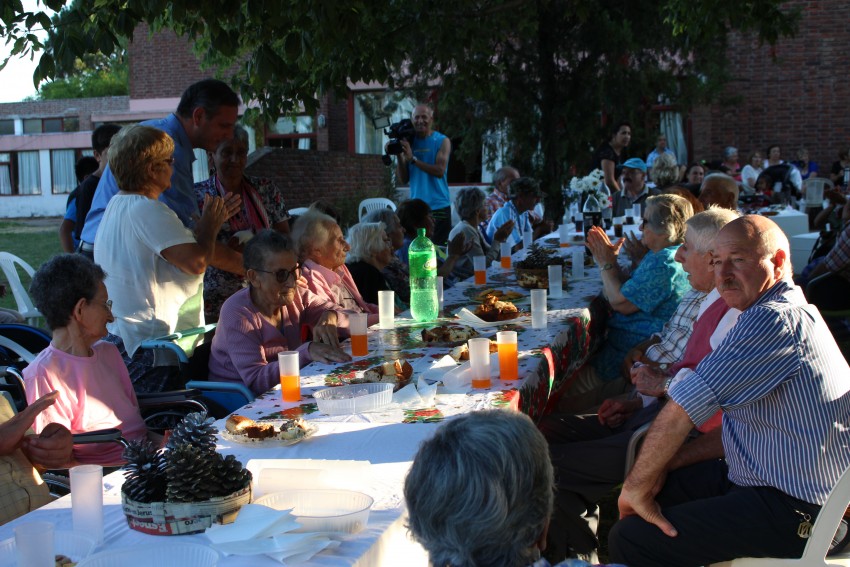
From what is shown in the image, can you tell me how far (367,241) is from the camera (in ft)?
16.1

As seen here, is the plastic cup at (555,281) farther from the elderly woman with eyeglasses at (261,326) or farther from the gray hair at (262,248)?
the gray hair at (262,248)

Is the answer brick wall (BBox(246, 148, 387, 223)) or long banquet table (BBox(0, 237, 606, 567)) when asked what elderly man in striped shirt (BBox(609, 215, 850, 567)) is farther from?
brick wall (BBox(246, 148, 387, 223))

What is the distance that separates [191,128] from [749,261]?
Answer: 3042 millimetres

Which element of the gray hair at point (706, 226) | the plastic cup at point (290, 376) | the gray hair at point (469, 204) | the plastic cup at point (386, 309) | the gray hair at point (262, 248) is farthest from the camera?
the gray hair at point (469, 204)

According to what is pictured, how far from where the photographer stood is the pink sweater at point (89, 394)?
9.04 ft

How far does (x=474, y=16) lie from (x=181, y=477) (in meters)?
7.24

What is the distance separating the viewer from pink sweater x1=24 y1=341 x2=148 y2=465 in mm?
2754

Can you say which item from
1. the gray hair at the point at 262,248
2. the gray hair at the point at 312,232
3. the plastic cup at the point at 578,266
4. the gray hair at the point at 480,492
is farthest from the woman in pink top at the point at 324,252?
the gray hair at the point at 480,492

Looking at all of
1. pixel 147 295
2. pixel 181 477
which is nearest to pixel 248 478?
pixel 181 477

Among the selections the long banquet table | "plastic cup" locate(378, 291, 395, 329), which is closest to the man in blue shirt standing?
"plastic cup" locate(378, 291, 395, 329)

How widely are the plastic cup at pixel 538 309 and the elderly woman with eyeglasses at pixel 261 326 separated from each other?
862 mm

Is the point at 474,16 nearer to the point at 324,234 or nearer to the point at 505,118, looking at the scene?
the point at 505,118

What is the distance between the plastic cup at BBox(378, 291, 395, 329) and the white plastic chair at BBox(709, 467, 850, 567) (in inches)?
80.6

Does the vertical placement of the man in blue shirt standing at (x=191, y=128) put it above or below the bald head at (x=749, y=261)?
above
